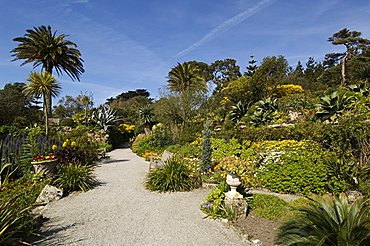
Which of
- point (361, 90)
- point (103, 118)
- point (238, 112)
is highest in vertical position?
point (361, 90)

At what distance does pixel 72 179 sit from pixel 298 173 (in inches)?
226

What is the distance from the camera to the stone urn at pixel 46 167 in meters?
6.58

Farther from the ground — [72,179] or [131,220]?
[72,179]

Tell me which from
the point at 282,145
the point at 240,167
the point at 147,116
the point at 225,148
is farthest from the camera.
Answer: the point at 147,116

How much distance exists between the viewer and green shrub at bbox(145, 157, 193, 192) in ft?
21.9

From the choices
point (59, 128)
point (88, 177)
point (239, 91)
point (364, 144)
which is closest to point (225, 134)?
point (364, 144)

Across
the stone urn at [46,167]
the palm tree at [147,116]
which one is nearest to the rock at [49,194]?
the stone urn at [46,167]

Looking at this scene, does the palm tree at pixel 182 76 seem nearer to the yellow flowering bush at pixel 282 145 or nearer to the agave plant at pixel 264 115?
the agave plant at pixel 264 115

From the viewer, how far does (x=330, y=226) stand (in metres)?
2.88

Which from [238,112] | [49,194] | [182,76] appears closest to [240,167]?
[49,194]

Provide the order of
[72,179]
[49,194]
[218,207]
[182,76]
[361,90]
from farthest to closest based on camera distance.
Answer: [182,76] < [361,90] < [72,179] < [49,194] < [218,207]

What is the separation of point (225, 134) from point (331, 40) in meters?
28.9

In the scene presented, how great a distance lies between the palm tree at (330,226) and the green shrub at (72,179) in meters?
5.26

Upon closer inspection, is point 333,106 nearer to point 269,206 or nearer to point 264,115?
point 264,115
